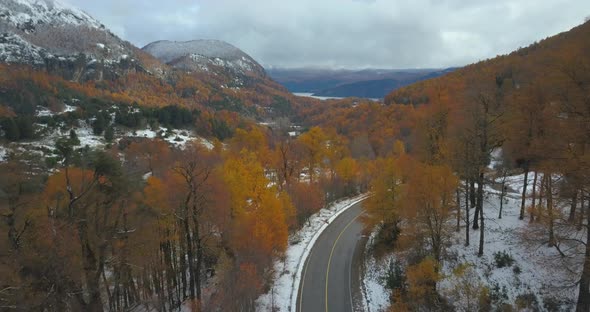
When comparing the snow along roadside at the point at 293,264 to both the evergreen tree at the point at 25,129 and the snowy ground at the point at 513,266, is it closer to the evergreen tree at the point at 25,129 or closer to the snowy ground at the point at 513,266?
the snowy ground at the point at 513,266

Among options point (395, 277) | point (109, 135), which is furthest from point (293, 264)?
point (109, 135)

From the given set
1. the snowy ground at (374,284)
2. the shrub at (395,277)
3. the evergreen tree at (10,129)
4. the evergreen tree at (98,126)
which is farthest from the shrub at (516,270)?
the evergreen tree at (10,129)

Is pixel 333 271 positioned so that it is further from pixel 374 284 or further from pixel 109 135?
pixel 109 135

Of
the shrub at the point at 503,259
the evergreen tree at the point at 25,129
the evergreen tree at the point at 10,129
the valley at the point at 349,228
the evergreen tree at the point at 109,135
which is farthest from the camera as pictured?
the evergreen tree at the point at 109,135

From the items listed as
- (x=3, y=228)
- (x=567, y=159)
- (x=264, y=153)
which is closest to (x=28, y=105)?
(x=264, y=153)

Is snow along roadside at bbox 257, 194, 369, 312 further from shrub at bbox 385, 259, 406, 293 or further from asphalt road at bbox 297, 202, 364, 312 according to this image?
shrub at bbox 385, 259, 406, 293

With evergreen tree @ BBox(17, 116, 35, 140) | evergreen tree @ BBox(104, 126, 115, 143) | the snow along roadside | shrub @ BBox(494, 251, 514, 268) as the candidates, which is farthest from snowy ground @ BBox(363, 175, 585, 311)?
evergreen tree @ BBox(17, 116, 35, 140)

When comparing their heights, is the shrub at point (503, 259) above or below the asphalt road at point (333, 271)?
above
